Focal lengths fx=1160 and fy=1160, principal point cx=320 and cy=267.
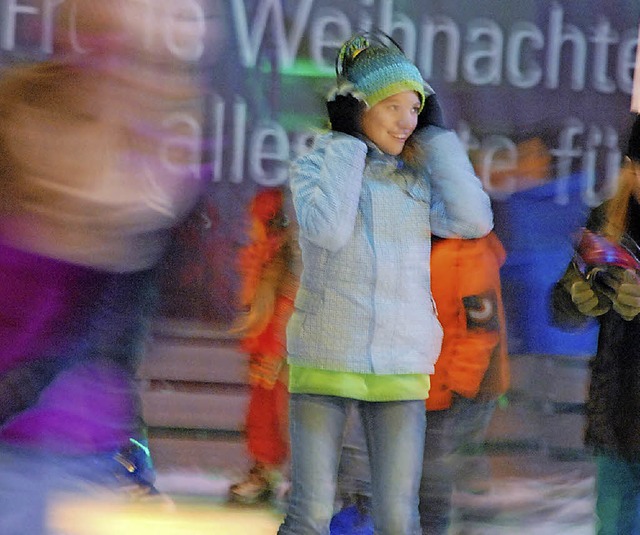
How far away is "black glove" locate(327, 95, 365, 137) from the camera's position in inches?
111

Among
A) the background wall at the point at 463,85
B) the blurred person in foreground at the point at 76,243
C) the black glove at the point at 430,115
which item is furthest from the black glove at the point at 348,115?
the background wall at the point at 463,85

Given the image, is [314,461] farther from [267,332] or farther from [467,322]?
[267,332]

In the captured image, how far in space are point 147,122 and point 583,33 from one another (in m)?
2.63

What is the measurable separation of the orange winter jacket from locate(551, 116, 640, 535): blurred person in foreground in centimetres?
36

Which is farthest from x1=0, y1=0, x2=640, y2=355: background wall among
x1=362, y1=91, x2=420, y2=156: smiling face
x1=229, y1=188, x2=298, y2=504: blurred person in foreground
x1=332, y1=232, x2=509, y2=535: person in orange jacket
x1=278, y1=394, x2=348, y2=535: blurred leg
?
x1=278, y1=394, x2=348, y2=535: blurred leg

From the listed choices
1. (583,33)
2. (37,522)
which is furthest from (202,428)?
(37,522)

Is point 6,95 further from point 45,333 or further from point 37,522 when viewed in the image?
point 37,522

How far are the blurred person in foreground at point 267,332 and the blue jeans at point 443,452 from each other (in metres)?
0.75

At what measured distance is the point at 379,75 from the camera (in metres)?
2.78

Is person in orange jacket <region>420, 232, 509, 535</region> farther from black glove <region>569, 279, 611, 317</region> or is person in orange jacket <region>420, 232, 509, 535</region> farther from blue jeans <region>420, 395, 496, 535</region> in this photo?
black glove <region>569, 279, 611, 317</region>

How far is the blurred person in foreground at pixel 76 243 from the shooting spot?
69.2 inches

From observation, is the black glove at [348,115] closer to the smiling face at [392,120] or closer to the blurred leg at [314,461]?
the smiling face at [392,120]

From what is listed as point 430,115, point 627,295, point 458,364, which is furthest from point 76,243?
point 458,364

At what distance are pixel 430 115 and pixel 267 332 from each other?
1333 millimetres
